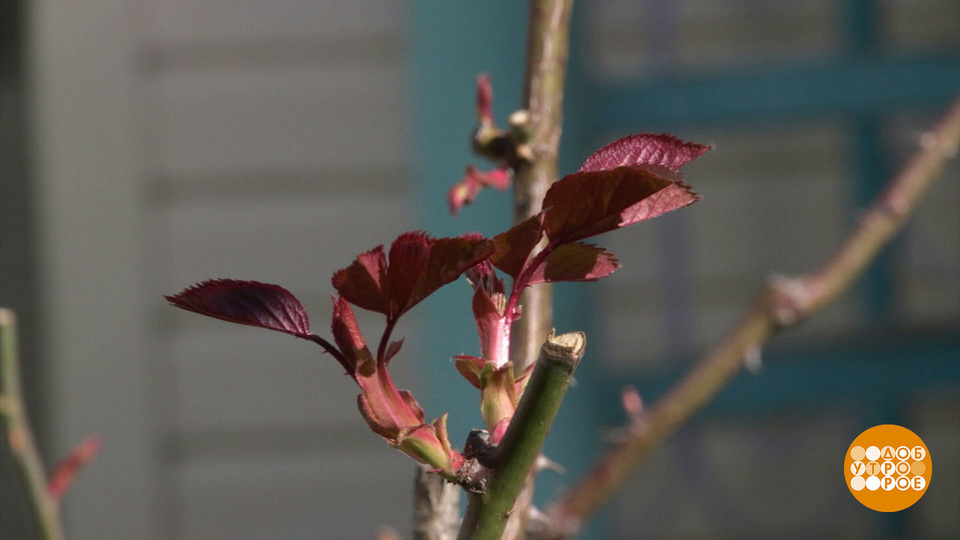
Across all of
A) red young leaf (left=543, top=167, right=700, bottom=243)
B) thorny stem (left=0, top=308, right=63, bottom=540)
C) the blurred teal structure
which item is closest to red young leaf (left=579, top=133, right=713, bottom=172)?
red young leaf (left=543, top=167, right=700, bottom=243)

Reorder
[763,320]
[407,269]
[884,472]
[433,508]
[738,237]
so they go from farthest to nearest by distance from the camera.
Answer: [738,237], [763,320], [884,472], [433,508], [407,269]

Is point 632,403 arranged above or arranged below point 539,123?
below

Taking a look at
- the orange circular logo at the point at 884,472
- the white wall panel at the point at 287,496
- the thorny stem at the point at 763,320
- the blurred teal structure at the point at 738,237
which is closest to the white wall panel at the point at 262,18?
the blurred teal structure at the point at 738,237

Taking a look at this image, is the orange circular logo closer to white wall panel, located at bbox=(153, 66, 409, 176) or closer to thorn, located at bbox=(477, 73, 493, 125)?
thorn, located at bbox=(477, 73, 493, 125)

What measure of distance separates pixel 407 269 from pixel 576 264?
0.05 m

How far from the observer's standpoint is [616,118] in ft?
4.27

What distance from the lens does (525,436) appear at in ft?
0.70

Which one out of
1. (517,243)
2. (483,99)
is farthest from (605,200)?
(483,99)

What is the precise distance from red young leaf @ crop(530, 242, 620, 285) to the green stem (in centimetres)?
2

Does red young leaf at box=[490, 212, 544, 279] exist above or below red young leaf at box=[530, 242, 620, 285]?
above

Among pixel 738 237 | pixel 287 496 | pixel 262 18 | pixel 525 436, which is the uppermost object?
pixel 262 18

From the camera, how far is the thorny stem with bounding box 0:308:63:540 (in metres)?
0.42

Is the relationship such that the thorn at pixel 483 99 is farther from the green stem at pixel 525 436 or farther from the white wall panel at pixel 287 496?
the white wall panel at pixel 287 496

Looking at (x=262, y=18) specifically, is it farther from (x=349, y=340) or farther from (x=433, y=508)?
(x=349, y=340)
